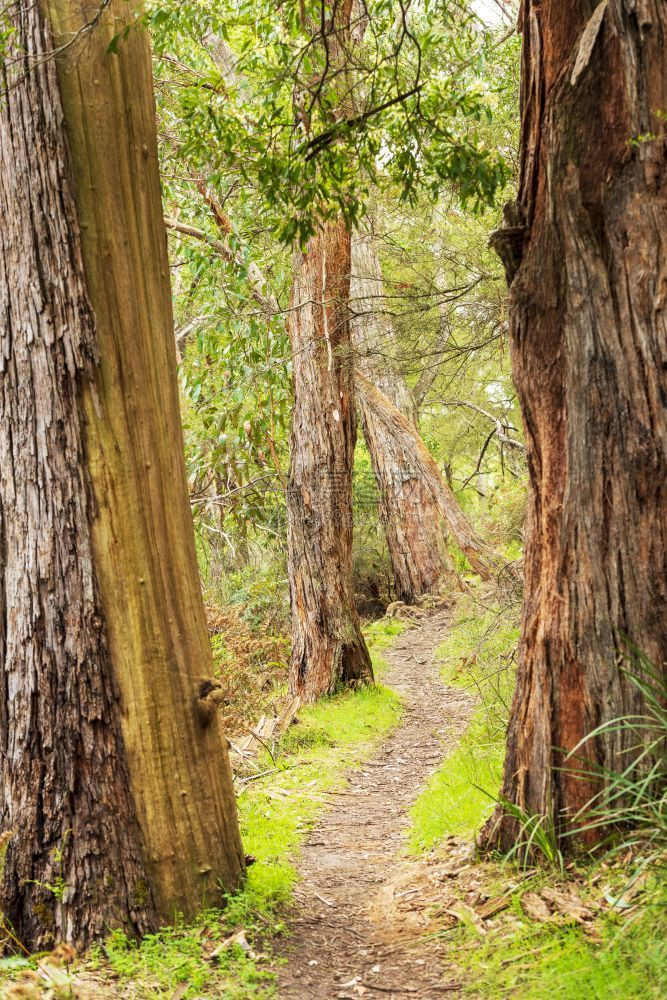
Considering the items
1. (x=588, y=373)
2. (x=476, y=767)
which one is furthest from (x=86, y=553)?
(x=476, y=767)

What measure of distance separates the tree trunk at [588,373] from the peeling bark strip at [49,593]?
76.3 inches

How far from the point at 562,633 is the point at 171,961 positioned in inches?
86.9

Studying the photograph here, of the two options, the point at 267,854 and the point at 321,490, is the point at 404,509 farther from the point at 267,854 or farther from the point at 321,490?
the point at 267,854

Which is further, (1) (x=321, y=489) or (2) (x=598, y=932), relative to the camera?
(1) (x=321, y=489)

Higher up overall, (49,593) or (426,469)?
(426,469)

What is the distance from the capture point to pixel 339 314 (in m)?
9.36

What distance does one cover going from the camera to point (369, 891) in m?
4.88

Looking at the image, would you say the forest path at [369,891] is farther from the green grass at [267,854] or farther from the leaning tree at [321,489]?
the leaning tree at [321,489]

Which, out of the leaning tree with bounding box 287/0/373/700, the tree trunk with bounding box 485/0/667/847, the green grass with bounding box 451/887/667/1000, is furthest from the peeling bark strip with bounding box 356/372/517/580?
the green grass with bounding box 451/887/667/1000

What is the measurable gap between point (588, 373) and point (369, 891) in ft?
9.79

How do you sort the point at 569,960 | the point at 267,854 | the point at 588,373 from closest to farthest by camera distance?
the point at 569,960 < the point at 588,373 < the point at 267,854

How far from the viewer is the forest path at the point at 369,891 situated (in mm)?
3879

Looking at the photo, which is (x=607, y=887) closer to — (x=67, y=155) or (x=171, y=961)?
(x=171, y=961)

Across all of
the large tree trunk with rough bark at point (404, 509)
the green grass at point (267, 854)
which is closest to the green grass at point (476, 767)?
the green grass at point (267, 854)
